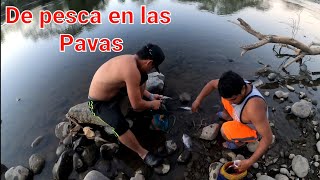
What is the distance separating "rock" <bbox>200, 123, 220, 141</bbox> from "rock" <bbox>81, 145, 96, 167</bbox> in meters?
1.95

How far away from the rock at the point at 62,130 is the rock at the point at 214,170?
9.14 ft

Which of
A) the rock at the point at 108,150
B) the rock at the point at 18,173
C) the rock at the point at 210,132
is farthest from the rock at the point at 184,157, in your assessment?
the rock at the point at 18,173

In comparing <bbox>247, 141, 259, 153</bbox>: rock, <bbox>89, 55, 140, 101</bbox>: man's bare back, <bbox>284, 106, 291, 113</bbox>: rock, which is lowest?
<bbox>247, 141, 259, 153</bbox>: rock

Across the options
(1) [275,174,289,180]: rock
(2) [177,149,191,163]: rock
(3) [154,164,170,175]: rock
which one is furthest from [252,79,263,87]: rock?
(3) [154,164,170,175]: rock

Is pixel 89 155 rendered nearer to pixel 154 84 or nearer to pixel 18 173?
pixel 18 173

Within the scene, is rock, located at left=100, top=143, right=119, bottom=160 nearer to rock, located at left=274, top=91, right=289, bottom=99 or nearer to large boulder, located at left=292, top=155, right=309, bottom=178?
large boulder, located at left=292, top=155, right=309, bottom=178

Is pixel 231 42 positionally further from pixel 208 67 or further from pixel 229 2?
pixel 229 2

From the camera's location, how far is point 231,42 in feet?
29.3

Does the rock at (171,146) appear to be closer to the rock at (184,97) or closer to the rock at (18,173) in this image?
the rock at (184,97)

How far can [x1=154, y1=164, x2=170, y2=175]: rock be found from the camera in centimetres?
413

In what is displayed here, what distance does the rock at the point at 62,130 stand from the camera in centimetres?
493

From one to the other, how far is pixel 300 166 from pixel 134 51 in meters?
6.07

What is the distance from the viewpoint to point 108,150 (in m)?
4.42

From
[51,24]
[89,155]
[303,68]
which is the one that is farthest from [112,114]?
[51,24]
